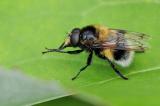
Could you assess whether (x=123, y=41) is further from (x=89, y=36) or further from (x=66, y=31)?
(x=66, y=31)

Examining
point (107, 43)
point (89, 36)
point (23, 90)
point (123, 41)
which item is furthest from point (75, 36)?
point (23, 90)

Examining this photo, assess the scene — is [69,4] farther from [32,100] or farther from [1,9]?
[32,100]

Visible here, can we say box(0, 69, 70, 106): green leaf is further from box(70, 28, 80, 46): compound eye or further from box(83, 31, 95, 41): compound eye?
box(83, 31, 95, 41): compound eye

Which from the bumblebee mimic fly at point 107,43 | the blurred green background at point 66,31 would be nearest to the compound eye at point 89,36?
the bumblebee mimic fly at point 107,43

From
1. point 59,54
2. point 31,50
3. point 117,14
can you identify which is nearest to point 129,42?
point 117,14

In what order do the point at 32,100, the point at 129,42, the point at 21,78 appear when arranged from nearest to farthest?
1. the point at 32,100
2. the point at 21,78
3. the point at 129,42

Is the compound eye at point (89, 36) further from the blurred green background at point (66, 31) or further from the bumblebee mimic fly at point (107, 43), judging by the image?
the blurred green background at point (66, 31)

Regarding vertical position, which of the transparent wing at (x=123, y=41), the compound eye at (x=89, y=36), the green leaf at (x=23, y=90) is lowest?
the green leaf at (x=23, y=90)
